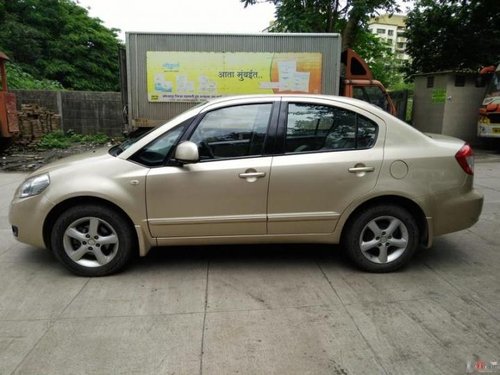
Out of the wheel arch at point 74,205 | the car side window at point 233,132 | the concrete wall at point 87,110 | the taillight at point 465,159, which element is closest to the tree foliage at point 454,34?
the concrete wall at point 87,110

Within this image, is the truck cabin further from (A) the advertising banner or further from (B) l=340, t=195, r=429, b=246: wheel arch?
(B) l=340, t=195, r=429, b=246: wheel arch

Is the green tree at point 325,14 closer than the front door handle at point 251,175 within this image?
No

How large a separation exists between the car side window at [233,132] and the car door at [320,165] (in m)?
0.20

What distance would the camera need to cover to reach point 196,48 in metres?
10.4

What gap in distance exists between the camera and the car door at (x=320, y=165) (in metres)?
3.95

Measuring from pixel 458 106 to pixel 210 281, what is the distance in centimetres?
1313

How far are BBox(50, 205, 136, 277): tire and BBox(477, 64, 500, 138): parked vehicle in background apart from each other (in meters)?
12.1

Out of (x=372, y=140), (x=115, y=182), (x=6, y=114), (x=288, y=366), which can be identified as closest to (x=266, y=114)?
(x=372, y=140)

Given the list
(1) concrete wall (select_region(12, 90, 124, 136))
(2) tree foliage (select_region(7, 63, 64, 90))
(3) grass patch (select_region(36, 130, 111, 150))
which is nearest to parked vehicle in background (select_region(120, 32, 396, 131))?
(3) grass patch (select_region(36, 130, 111, 150))

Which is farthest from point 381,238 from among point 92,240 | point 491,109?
point 491,109

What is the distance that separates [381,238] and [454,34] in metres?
16.3

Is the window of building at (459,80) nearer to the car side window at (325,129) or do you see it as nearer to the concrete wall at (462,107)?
the concrete wall at (462,107)

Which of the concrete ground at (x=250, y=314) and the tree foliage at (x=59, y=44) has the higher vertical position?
the tree foliage at (x=59, y=44)

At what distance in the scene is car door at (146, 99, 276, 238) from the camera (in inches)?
153
